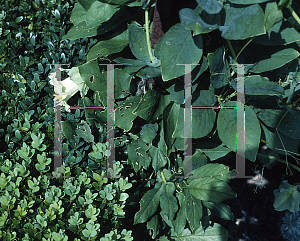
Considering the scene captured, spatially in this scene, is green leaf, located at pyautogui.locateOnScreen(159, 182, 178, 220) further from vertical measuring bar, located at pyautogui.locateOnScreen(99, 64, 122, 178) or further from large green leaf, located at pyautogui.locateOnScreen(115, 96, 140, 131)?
large green leaf, located at pyautogui.locateOnScreen(115, 96, 140, 131)

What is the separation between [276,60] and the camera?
4.21 feet

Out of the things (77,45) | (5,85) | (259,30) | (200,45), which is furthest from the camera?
(77,45)

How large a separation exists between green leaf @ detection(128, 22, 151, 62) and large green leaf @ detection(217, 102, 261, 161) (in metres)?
0.46

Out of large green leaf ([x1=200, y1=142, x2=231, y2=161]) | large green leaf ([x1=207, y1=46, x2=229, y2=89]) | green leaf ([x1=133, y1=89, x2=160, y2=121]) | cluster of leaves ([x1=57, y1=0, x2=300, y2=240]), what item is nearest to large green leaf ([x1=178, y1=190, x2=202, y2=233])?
cluster of leaves ([x1=57, y1=0, x2=300, y2=240])

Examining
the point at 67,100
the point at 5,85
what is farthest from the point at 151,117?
the point at 5,85

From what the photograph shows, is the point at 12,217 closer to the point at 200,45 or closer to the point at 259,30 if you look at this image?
the point at 200,45

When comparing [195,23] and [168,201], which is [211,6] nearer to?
[195,23]

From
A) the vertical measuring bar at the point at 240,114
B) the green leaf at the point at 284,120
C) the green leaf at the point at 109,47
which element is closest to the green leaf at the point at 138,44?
the green leaf at the point at 109,47

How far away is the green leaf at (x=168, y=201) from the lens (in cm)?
146

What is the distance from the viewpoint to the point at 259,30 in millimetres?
1045

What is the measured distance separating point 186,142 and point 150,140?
25 cm

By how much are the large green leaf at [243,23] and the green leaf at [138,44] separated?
1.25 ft

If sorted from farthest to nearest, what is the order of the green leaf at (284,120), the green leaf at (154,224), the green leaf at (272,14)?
the green leaf at (154,224), the green leaf at (284,120), the green leaf at (272,14)

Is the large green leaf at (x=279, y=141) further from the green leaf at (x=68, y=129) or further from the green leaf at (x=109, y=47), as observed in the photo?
the green leaf at (x=68, y=129)
